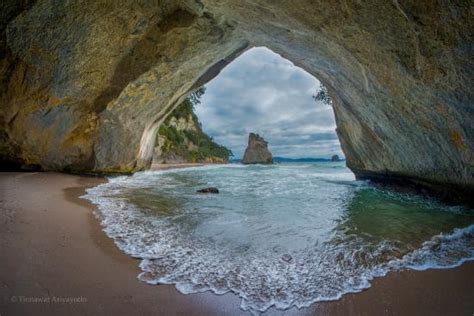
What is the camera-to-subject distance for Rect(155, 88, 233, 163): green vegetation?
3222 cm

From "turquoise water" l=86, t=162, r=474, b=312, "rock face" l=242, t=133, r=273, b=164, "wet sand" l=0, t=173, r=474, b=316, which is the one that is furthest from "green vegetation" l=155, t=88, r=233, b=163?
"wet sand" l=0, t=173, r=474, b=316

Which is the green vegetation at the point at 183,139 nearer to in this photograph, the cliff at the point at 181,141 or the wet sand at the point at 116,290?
the cliff at the point at 181,141

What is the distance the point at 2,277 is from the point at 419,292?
11.6ft

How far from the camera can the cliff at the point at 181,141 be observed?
31.7 m

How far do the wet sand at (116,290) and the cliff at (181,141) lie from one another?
2768 cm

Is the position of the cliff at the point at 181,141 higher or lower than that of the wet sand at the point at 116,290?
higher

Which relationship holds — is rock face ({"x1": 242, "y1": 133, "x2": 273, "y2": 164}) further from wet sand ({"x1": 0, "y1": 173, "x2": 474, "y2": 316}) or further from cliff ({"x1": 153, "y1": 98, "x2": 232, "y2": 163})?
wet sand ({"x1": 0, "y1": 173, "x2": 474, "y2": 316})

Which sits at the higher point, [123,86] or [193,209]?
[123,86]

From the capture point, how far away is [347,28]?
4.61 m

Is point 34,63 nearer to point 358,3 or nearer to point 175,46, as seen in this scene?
point 175,46

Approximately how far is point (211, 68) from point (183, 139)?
27.8 meters

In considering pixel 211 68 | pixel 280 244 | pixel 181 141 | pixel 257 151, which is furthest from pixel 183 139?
pixel 280 244

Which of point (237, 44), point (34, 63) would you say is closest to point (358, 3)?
point (237, 44)

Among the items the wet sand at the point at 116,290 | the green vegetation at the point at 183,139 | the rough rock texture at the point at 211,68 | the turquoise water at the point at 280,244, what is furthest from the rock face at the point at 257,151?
the wet sand at the point at 116,290
